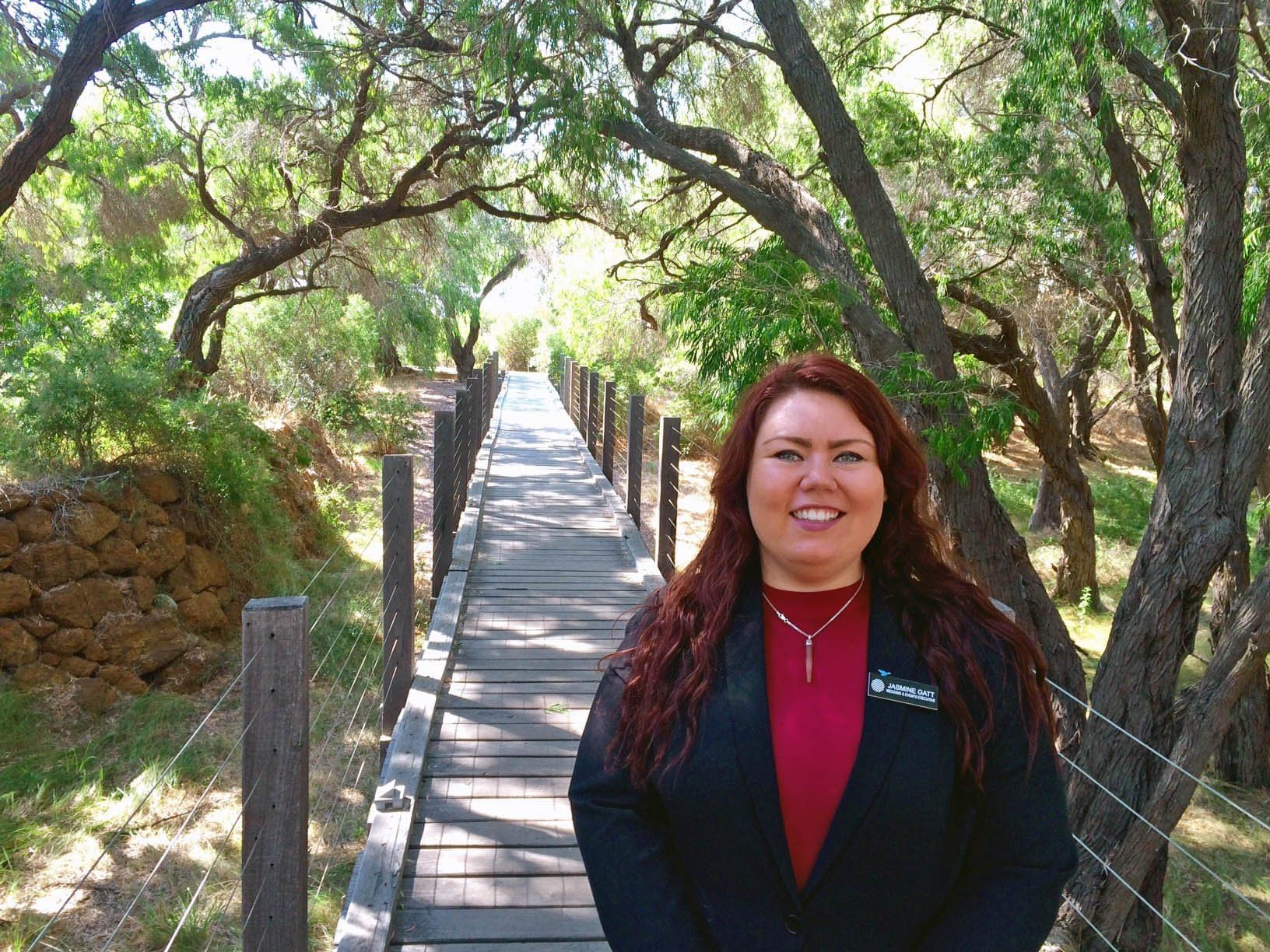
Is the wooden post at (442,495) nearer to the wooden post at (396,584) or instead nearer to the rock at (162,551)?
the wooden post at (396,584)

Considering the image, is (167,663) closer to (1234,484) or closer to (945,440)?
(945,440)

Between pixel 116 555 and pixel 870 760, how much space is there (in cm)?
678

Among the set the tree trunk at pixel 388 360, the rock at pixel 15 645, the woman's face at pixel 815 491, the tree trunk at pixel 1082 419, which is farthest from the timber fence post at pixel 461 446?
the tree trunk at pixel 388 360

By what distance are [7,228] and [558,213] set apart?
28.8ft

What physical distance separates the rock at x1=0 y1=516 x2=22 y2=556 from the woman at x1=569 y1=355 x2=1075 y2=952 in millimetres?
6072

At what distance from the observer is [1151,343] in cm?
1442

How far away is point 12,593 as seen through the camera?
6.40 metres

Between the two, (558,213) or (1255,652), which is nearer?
(1255,652)

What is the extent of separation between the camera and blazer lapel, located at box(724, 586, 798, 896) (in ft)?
4.97

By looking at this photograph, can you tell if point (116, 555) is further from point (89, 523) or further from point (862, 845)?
point (862, 845)

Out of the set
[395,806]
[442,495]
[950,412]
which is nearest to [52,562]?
[442,495]

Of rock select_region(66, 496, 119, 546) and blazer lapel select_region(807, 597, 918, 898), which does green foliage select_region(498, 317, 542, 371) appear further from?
blazer lapel select_region(807, 597, 918, 898)

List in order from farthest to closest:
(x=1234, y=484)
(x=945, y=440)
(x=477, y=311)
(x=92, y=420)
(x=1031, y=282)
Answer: (x=477, y=311) → (x=1031, y=282) → (x=92, y=420) → (x=945, y=440) → (x=1234, y=484)

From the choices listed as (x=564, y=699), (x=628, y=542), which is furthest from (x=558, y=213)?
(x=564, y=699)
